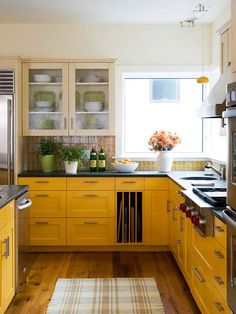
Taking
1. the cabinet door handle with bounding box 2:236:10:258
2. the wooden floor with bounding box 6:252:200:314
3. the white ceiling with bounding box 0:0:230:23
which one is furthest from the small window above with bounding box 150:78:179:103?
the cabinet door handle with bounding box 2:236:10:258

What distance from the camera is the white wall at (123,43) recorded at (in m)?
5.21

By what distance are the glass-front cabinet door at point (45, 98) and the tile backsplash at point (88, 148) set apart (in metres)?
0.29

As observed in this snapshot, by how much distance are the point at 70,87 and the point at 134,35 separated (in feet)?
3.36

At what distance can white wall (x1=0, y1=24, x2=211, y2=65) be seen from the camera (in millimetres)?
5211

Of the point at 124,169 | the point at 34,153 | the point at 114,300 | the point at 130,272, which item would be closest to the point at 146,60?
the point at 124,169

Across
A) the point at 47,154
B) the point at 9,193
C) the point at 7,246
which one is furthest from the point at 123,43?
the point at 7,246

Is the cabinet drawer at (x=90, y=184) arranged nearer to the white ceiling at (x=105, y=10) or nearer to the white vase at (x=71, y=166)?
the white vase at (x=71, y=166)

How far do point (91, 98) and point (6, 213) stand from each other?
7.95ft

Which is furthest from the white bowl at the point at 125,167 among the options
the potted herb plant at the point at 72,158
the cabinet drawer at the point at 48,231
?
the cabinet drawer at the point at 48,231

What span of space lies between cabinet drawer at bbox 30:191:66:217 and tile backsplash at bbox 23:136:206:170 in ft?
1.93

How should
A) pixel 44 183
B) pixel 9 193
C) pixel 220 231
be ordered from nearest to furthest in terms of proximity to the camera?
1. pixel 220 231
2. pixel 9 193
3. pixel 44 183

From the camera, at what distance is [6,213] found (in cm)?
299

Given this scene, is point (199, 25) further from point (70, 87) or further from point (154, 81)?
Result: point (70, 87)

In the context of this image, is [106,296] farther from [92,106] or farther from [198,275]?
[92,106]
